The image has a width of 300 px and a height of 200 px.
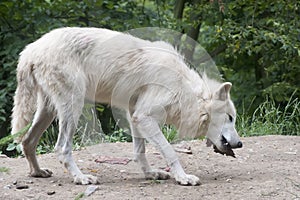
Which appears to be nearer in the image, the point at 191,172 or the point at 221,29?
the point at 191,172

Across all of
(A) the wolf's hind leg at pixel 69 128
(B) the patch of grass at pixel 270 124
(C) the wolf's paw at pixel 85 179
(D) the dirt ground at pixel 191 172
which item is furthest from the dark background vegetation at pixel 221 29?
(C) the wolf's paw at pixel 85 179

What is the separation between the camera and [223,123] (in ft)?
17.7

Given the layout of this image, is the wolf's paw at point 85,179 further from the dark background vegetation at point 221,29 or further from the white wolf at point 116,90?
the dark background vegetation at point 221,29

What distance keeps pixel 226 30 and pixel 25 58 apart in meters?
4.20

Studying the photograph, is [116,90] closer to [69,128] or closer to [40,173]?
[69,128]

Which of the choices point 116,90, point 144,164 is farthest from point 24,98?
point 144,164

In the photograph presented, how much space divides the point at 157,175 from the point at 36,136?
118 centimetres

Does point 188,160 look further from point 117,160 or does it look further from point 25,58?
point 25,58

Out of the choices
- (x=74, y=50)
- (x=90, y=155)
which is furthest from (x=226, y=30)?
(x=74, y=50)

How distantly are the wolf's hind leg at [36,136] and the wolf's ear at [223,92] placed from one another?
4.99 feet

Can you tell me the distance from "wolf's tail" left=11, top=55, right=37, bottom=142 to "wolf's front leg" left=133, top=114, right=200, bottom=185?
0.96m

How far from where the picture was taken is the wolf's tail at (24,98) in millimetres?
5363

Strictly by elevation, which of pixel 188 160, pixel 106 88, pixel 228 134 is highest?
pixel 106 88

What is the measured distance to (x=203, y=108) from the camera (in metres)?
5.41
